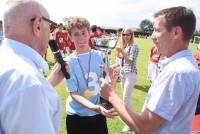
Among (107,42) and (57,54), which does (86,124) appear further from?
(57,54)

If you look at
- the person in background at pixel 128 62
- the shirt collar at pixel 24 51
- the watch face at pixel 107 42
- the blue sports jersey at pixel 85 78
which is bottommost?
the person in background at pixel 128 62

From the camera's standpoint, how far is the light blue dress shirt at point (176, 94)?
2.96m

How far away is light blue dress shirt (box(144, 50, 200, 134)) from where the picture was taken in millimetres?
2957

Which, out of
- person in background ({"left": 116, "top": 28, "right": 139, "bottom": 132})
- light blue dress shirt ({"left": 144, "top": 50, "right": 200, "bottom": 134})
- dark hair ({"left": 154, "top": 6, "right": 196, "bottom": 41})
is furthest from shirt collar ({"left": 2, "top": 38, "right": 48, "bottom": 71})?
person in background ({"left": 116, "top": 28, "right": 139, "bottom": 132})

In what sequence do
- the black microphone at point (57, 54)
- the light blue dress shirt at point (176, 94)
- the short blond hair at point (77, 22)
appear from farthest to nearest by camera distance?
the short blond hair at point (77, 22)
the black microphone at point (57, 54)
the light blue dress shirt at point (176, 94)

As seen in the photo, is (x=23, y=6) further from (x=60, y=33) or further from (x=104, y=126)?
(x=60, y=33)

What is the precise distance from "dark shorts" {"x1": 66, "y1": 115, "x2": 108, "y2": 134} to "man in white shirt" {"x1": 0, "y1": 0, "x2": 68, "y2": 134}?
228cm

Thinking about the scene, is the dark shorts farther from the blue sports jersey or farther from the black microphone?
the black microphone

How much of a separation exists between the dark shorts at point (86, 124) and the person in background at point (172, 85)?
4.59 ft

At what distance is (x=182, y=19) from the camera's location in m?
3.11

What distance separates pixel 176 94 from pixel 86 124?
1.90m

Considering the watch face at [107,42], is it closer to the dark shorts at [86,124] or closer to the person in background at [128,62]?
the dark shorts at [86,124]

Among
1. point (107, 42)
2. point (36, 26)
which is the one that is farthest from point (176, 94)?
point (107, 42)

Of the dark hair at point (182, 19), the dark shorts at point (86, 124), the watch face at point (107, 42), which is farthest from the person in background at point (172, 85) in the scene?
the dark shorts at point (86, 124)
